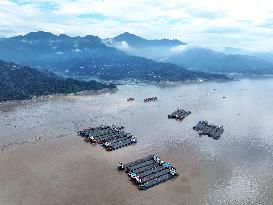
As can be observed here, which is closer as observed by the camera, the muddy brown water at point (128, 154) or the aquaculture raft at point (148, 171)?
the muddy brown water at point (128, 154)

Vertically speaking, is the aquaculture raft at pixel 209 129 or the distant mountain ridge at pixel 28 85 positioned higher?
the aquaculture raft at pixel 209 129

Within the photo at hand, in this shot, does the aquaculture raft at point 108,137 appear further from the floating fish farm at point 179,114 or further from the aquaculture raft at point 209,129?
the floating fish farm at point 179,114

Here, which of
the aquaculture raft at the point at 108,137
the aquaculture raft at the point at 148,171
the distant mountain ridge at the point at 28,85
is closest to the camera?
the aquaculture raft at the point at 148,171

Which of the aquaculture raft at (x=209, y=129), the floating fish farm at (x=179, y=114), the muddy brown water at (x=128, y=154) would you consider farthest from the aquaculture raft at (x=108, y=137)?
the floating fish farm at (x=179, y=114)

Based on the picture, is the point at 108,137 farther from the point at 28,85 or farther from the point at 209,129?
the point at 28,85

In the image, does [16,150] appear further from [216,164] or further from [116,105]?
[116,105]

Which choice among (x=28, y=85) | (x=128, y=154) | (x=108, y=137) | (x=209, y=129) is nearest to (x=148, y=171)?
(x=128, y=154)

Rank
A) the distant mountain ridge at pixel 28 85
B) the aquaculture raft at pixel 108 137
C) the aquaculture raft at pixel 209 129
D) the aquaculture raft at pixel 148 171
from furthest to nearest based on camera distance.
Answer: the distant mountain ridge at pixel 28 85 → the aquaculture raft at pixel 209 129 → the aquaculture raft at pixel 108 137 → the aquaculture raft at pixel 148 171

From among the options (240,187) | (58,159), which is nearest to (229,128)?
(240,187)
